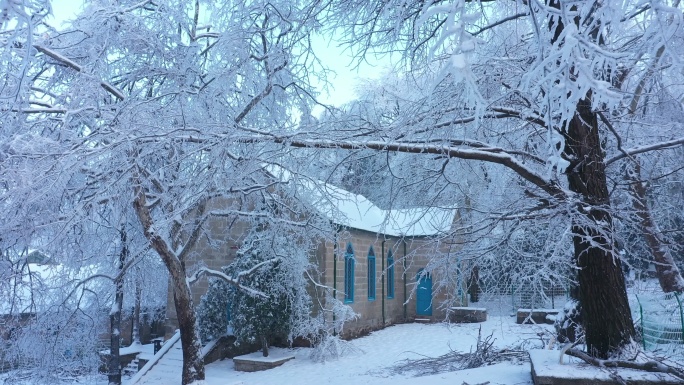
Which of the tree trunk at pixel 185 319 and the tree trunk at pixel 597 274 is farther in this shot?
the tree trunk at pixel 185 319

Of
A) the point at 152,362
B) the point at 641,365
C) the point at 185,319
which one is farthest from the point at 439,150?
the point at 152,362

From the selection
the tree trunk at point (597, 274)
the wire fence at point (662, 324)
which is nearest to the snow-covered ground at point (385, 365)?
the tree trunk at point (597, 274)

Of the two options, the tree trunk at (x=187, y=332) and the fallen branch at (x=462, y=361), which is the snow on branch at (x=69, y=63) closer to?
the tree trunk at (x=187, y=332)

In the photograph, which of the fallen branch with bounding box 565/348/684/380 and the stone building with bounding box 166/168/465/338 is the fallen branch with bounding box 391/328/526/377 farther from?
the fallen branch with bounding box 565/348/684/380

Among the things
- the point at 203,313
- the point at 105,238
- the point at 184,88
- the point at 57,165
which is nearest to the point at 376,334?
the point at 203,313

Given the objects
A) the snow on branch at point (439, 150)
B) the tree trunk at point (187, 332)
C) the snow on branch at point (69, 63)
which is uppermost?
the snow on branch at point (69, 63)

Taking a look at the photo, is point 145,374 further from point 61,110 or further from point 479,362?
point 479,362

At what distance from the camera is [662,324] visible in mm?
9594

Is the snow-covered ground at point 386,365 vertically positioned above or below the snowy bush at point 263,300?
below

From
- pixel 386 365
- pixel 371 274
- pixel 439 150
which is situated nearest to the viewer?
pixel 439 150

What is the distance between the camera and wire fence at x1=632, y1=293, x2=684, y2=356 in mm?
8953

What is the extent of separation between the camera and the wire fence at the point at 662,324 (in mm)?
8953

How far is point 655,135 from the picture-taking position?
23.4 feet

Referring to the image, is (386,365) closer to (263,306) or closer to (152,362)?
(263,306)
